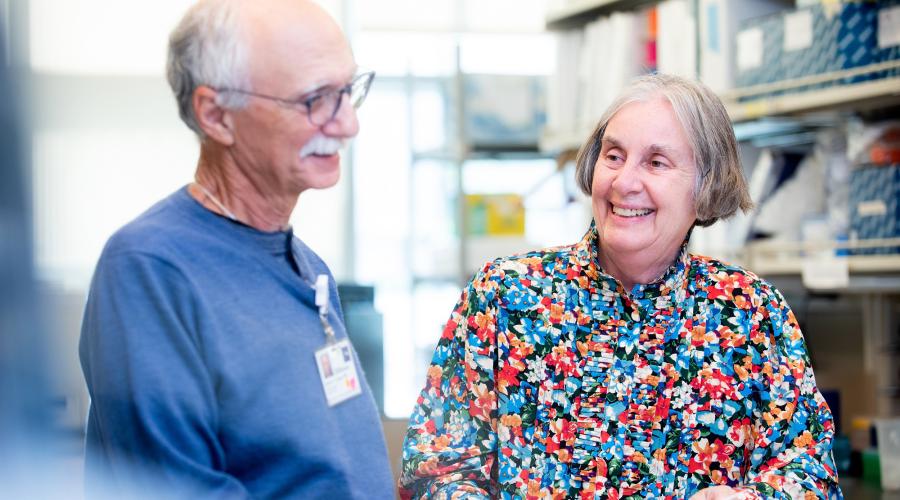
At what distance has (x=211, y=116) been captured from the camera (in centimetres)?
93

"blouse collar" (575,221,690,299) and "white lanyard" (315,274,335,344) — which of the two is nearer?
"white lanyard" (315,274,335,344)

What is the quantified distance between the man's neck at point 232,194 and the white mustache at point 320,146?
2.8 inches

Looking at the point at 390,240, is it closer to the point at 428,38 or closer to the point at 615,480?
the point at 428,38

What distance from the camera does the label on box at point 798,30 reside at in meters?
2.46

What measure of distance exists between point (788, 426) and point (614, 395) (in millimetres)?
259

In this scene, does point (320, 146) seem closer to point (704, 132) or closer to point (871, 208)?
point (704, 132)

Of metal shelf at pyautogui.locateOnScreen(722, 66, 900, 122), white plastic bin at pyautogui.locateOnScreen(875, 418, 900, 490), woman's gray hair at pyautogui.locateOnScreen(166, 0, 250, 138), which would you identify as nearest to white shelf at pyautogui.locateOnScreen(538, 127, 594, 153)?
metal shelf at pyautogui.locateOnScreen(722, 66, 900, 122)

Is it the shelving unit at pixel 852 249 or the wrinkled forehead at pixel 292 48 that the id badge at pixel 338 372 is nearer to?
the wrinkled forehead at pixel 292 48

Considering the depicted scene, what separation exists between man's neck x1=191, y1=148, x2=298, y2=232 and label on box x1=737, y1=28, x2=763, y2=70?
1.96 m

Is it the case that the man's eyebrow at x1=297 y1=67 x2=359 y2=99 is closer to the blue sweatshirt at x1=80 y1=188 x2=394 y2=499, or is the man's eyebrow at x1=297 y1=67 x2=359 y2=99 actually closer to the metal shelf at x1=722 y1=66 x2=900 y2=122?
the blue sweatshirt at x1=80 y1=188 x2=394 y2=499

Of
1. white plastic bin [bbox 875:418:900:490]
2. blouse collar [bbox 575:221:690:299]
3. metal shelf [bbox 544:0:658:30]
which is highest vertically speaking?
metal shelf [bbox 544:0:658:30]

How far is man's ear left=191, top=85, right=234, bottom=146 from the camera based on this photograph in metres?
0.91

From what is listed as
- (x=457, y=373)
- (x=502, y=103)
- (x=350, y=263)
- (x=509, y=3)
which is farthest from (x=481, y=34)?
(x=457, y=373)

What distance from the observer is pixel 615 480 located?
1353 mm
